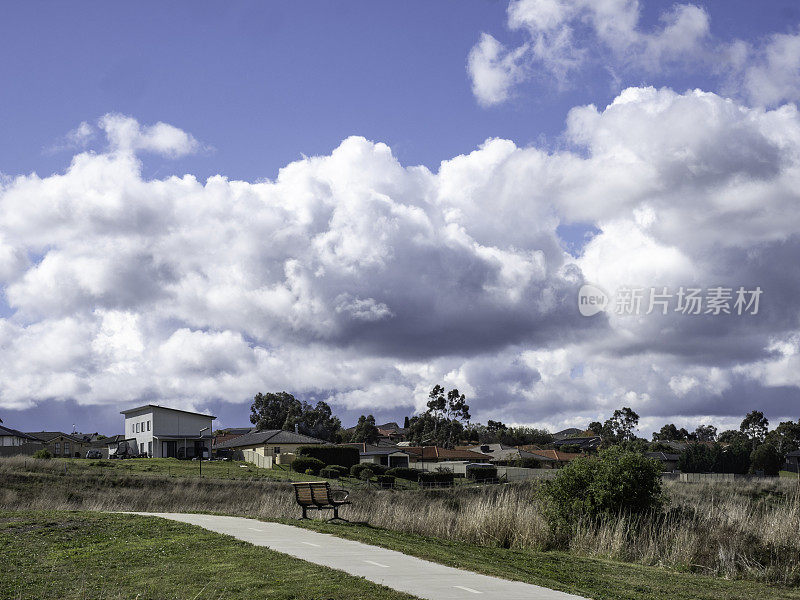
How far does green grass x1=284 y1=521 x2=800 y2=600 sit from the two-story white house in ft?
218

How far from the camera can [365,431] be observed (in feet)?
406

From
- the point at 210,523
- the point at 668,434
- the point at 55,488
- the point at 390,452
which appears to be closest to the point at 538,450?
the point at 390,452

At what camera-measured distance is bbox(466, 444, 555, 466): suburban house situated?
93650mm

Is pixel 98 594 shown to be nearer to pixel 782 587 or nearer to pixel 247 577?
pixel 247 577

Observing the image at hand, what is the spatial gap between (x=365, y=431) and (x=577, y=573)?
111514 millimetres


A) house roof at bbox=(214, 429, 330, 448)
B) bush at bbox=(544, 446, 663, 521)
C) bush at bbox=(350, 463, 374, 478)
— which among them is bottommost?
bush at bbox=(350, 463, 374, 478)

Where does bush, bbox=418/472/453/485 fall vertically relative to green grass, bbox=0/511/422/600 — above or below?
below

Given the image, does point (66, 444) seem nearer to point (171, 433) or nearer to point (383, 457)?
point (171, 433)

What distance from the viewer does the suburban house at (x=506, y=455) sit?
93650 millimetres

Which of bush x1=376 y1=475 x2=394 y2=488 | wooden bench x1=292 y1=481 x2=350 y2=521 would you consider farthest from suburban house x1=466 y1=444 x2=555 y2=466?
wooden bench x1=292 y1=481 x2=350 y2=521

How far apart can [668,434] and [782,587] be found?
498ft

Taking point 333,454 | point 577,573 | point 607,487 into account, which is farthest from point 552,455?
point 577,573

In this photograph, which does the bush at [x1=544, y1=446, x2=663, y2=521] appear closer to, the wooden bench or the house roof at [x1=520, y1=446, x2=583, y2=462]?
the wooden bench

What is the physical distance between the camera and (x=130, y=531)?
1590 cm
